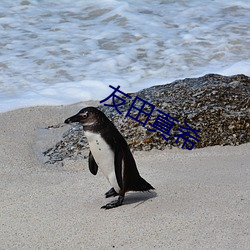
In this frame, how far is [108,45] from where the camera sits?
28.1 feet

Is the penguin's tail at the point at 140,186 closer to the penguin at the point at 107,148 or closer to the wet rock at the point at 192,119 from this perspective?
the penguin at the point at 107,148

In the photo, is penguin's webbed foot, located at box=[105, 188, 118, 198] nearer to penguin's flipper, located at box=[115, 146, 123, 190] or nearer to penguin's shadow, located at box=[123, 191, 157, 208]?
penguin's shadow, located at box=[123, 191, 157, 208]

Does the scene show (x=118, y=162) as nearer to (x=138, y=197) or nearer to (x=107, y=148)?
(x=107, y=148)

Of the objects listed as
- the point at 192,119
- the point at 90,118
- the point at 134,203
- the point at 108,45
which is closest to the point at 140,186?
the point at 134,203

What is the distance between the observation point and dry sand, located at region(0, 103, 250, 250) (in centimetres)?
327

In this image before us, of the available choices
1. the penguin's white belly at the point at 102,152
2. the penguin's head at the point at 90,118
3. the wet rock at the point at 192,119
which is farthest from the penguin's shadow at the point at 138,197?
the wet rock at the point at 192,119

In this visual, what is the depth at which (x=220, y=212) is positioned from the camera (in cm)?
348

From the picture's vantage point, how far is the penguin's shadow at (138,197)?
3736 millimetres

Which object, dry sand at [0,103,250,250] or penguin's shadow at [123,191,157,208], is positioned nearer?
dry sand at [0,103,250,250]

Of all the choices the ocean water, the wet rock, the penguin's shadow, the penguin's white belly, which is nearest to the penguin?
the penguin's white belly

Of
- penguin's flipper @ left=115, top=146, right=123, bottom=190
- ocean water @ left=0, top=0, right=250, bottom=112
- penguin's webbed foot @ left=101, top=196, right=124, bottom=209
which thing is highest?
penguin's flipper @ left=115, top=146, right=123, bottom=190

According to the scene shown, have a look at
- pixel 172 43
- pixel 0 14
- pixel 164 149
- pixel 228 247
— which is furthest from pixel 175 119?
pixel 0 14

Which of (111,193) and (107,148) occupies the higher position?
(107,148)

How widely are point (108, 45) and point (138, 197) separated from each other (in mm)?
4950
